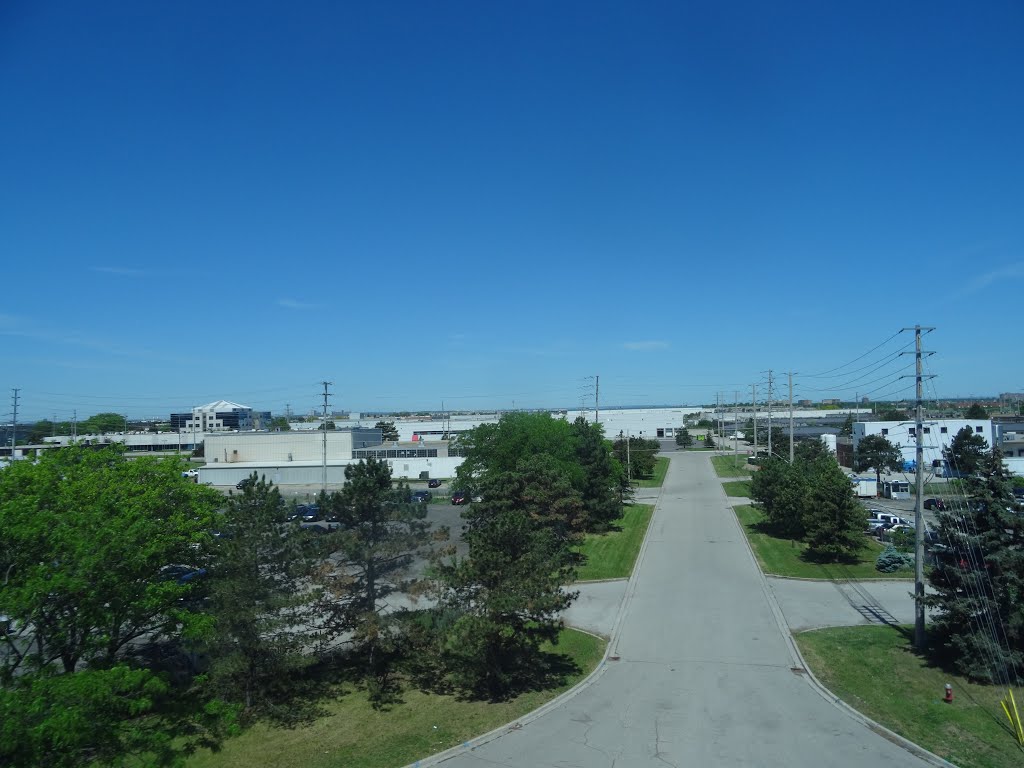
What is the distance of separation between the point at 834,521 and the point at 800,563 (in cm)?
227

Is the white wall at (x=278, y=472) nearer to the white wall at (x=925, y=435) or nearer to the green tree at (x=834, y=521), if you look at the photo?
the green tree at (x=834, y=521)

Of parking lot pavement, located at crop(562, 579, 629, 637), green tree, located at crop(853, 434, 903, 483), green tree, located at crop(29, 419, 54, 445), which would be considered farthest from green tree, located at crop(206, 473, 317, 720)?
green tree, located at crop(29, 419, 54, 445)

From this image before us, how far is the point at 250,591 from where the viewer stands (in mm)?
14094

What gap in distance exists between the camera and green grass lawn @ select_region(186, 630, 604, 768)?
12.9 meters

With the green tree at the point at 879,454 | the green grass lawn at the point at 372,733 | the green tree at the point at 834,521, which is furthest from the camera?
the green tree at the point at 879,454

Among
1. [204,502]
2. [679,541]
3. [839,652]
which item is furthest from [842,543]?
[204,502]

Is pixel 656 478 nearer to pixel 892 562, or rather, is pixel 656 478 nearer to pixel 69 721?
pixel 892 562

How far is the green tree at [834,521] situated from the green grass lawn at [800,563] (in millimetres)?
717

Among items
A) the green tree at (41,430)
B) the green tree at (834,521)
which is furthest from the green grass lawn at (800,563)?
the green tree at (41,430)

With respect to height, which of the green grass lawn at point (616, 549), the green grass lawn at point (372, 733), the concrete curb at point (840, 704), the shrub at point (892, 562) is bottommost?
the green grass lawn at point (372, 733)

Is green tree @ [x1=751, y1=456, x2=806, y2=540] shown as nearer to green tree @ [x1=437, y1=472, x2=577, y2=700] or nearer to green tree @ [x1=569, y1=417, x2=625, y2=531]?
green tree @ [x1=569, y1=417, x2=625, y2=531]

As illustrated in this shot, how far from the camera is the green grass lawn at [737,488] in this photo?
1975 inches

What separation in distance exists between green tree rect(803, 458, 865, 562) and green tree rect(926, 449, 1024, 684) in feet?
35.5

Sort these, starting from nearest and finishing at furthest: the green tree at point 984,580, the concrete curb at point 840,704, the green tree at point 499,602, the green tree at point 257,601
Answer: the concrete curb at point 840,704, the green tree at point 257,601, the green tree at point 499,602, the green tree at point 984,580
